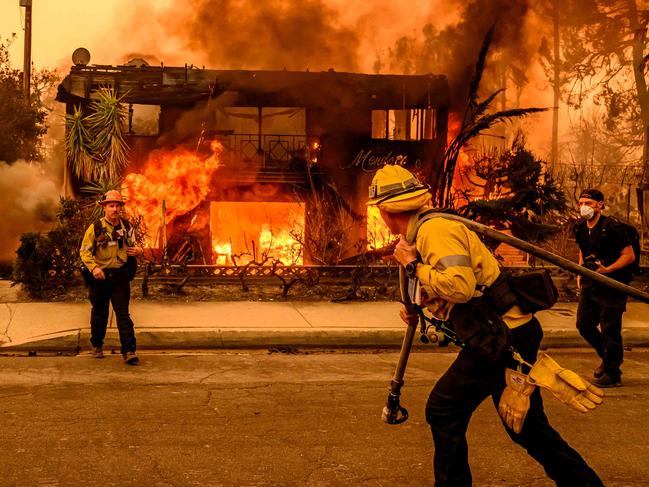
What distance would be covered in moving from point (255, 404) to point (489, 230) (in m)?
3.08

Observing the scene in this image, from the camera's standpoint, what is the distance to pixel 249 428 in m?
5.68

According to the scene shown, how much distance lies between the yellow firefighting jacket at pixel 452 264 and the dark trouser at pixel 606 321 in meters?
3.50

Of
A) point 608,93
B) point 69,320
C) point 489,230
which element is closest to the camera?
point 489,230

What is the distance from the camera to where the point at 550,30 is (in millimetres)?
29922

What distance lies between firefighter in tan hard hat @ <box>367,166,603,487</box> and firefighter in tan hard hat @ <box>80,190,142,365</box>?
4512 mm

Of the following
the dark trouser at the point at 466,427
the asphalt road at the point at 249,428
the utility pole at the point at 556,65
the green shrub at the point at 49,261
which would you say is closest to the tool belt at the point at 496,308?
the dark trouser at the point at 466,427

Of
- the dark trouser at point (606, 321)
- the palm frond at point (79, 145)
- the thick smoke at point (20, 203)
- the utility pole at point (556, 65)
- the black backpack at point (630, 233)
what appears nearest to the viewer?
the dark trouser at point (606, 321)

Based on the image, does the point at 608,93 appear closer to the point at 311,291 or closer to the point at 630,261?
the point at 311,291

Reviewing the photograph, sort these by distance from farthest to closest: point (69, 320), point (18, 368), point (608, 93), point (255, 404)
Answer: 1. point (608, 93)
2. point (69, 320)
3. point (18, 368)
4. point (255, 404)

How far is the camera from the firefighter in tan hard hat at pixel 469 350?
3.65m

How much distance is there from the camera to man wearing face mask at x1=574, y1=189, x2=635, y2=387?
7.09m

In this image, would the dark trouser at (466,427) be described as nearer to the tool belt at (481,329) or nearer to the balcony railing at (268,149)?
the tool belt at (481,329)

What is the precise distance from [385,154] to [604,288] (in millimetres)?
Answer: 14870

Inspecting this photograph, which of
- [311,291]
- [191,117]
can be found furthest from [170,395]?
[191,117]
